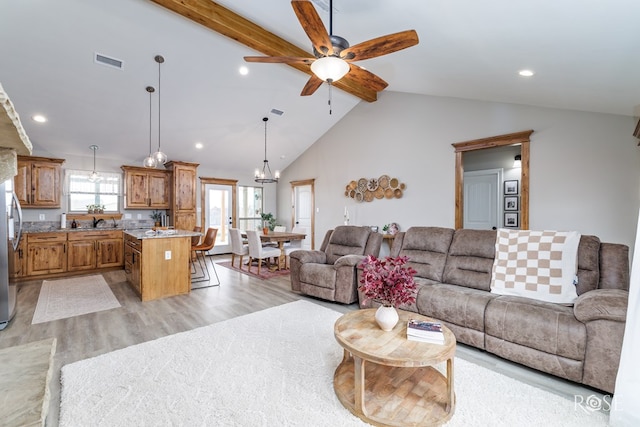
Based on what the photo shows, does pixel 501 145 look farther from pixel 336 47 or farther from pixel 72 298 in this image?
pixel 72 298

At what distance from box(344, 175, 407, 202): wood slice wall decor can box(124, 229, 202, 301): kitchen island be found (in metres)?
3.58

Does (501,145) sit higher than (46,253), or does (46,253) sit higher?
(501,145)

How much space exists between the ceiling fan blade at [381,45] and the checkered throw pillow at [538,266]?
2.14 metres

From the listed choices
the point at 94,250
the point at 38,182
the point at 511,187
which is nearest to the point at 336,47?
the point at 511,187

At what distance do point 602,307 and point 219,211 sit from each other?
25.3 feet

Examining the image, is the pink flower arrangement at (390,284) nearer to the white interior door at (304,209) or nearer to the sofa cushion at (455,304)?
the sofa cushion at (455,304)

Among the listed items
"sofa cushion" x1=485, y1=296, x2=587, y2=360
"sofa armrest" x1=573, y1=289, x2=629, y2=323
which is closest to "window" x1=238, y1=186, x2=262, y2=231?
"sofa cushion" x1=485, y1=296, x2=587, y2=360

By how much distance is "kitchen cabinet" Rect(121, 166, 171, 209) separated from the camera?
6.37 meters

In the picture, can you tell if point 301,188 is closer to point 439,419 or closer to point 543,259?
point 543,259

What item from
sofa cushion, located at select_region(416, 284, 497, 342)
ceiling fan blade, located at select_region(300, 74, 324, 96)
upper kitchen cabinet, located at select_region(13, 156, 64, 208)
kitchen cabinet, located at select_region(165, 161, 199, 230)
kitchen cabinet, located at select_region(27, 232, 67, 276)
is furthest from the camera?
kitchen cabinet, located at select_region(165, 161, 199, 230)

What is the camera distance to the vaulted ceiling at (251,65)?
2.31 meters

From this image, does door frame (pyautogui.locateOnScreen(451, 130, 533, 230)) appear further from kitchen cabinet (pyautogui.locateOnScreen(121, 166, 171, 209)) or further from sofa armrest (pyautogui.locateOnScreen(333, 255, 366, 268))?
kitchen cabinet (pyautogui.locateOnScreen(121, 166, 171, 209))

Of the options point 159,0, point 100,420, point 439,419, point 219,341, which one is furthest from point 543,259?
point 159,0

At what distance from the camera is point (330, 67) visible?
250 cm
